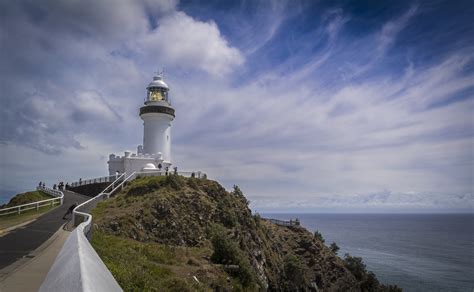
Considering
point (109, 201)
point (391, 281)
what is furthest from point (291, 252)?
point (109, 201)

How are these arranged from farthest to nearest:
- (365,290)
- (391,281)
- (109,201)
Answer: (391,281), (365,290), (109,201)

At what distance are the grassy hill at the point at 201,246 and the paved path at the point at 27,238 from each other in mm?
2145

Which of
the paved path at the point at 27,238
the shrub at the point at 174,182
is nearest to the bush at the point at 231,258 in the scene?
the paved path at the point at 27,238

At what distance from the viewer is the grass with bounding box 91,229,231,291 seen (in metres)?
9.70

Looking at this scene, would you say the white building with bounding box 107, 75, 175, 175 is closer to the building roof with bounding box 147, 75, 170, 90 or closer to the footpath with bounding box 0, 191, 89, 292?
the building roof with bounding box 147, 75, 170, 90

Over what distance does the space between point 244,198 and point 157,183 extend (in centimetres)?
1304

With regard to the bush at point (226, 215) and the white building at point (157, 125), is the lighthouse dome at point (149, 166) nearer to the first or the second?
the white building at point (157, 125)

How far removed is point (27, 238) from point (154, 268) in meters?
5.79

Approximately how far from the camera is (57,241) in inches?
521

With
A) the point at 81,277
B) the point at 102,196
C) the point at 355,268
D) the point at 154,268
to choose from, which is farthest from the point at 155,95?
the point at 81,277

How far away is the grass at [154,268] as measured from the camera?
9.70 meters

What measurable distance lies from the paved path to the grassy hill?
7.04 ft

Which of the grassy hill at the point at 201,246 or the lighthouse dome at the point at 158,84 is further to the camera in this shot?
the lighthouse dome at the point at 158,84

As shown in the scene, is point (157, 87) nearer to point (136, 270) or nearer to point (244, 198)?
point (244, 198)
